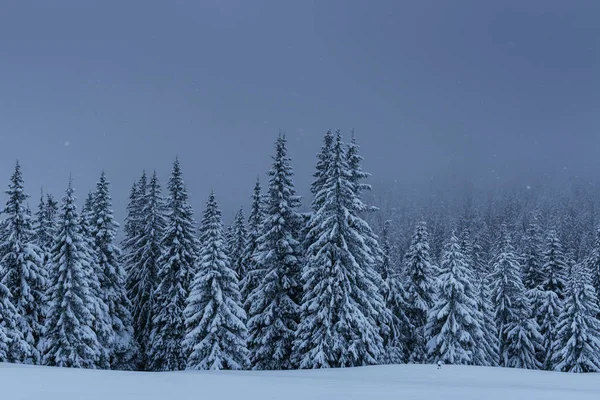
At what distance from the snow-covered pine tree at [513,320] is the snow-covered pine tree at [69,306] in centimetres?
3007

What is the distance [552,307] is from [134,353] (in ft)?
107

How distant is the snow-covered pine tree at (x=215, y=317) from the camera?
23.5 m

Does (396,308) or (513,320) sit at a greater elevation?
(396,308)

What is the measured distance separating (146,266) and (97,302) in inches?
284

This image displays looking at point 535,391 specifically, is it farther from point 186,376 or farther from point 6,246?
point 6,246

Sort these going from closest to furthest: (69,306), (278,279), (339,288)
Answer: (339,288) < (69,306) < (278,279)

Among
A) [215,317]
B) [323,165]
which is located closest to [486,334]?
[323,165]

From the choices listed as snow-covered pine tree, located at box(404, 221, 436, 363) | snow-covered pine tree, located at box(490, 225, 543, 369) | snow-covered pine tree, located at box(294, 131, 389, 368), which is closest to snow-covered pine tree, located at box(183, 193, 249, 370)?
snow-covered pine tree, located at box(294, 131, 389, 368)

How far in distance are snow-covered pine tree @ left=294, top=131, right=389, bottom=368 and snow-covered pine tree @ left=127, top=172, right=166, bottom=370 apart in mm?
13570

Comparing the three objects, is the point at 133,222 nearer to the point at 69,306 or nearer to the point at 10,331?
the point at 69,306

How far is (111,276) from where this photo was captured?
29.3 meters

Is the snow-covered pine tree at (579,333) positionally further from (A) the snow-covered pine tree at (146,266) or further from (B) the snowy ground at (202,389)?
(A) the snow-covered pine tree at (146,266)

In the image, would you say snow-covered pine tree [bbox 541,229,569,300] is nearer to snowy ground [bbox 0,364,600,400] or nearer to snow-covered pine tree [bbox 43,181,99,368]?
snowy ground [bbox 0,364,600,400]

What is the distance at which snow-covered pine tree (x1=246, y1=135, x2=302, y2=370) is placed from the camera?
24.7 meters
